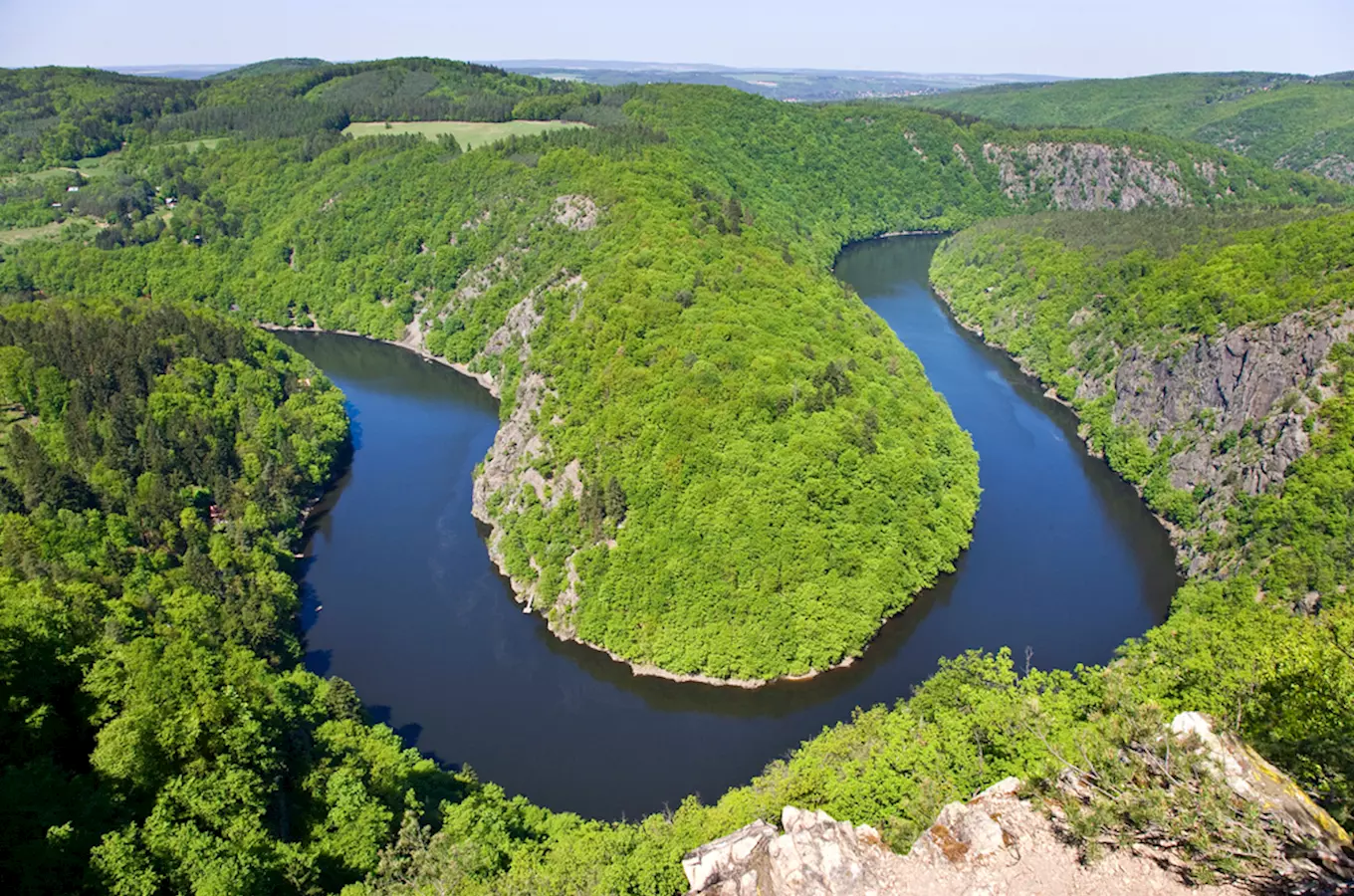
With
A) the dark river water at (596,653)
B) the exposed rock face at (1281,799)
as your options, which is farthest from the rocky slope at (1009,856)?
the dark river water at (596,653)

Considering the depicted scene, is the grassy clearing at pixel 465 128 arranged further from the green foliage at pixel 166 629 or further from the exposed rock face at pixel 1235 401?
the exposed rock face at pixel 1235 401

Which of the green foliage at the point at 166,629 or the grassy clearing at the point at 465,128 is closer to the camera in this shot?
the green foliage at the point at 166,629

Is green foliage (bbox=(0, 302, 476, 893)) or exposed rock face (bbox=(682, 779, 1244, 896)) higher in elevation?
exposed rock face (bbox=(682, 779, 1244, 896))

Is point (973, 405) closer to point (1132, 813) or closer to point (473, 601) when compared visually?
point (473, 601)

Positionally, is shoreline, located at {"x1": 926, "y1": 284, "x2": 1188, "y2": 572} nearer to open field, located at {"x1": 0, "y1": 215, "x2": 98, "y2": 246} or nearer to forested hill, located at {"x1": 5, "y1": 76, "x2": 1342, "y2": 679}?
forested hill, located at {"x1": 5, "y1": 76, "x2": 1342, "y2": 679}

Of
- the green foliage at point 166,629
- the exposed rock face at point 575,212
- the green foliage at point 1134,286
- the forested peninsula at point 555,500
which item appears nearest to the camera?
the green foliage at point 166,629

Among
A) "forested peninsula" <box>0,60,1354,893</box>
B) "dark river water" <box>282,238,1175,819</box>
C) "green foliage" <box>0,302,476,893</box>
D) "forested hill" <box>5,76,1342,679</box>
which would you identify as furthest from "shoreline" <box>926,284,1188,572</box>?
"green foliage" <box>0,302,476,893</box>
